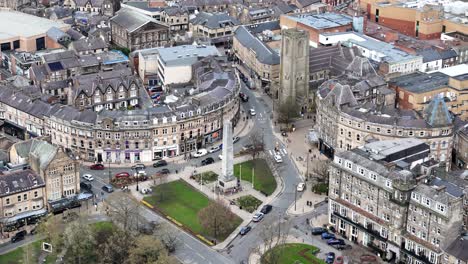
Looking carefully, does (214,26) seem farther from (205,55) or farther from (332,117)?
(332,117)

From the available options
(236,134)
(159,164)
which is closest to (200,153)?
(159,164)

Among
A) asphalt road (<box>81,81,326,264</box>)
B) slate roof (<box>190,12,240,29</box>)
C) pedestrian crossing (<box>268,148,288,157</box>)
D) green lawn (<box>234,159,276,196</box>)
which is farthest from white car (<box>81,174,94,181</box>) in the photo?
slate roof (<box>190,12,240,29</box>)

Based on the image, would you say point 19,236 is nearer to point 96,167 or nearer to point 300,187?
point 96,167

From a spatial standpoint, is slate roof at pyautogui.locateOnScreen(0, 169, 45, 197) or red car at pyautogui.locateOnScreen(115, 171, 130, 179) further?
red car at pyautogui.locateOnScreen(115, 171, 130, 179)

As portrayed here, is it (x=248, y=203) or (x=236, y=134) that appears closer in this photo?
(x=248, y=203)

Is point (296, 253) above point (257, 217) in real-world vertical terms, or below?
below

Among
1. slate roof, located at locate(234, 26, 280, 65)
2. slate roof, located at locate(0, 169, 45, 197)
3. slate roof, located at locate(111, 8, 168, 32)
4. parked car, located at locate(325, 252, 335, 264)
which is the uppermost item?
slate roof, located at locate(111, 8, 168, 32)

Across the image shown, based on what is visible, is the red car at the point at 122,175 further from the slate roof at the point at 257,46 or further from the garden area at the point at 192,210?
the slate roof at the point at 257,46

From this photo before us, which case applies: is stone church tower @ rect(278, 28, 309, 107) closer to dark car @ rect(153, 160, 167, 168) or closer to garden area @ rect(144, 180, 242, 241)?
dark car @ rect(153, 160, 167, 168)
